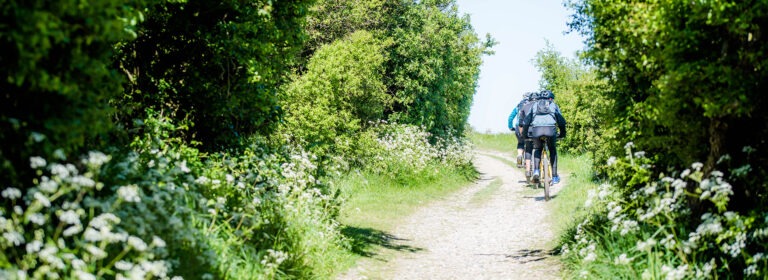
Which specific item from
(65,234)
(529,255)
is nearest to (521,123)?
(529,255)

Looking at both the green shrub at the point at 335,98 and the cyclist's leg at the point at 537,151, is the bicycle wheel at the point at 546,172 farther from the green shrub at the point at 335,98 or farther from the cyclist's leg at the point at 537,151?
the green shrub at the point at 335,98

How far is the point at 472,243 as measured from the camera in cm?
1078

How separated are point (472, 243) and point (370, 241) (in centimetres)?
169

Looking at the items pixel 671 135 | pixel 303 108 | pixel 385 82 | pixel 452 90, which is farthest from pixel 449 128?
pixel 671 135

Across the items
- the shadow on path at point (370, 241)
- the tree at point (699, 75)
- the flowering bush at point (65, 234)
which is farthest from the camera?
the shadow on path at point (370, 241)

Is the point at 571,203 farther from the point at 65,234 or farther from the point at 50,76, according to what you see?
the point at 50,76

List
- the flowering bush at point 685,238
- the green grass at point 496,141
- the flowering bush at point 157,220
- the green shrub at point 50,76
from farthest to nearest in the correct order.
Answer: the green grass at point 496,141, the flowering bush at point 685,238, the flowering bush at point 157,220, the green shrub at point 50,76

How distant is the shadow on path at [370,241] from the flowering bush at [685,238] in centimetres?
290

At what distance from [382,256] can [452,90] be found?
20.1m

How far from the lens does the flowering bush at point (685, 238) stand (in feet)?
18.3

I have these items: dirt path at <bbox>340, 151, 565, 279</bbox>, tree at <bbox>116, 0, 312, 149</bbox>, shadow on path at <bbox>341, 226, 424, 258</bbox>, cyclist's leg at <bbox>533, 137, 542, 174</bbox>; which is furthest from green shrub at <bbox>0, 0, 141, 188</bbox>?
A: cyclist's leg at <bbox>533, 137, 542, 174</bbox>

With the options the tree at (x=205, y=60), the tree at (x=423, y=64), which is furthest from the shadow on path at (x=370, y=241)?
the tree at (x=423, y=64)

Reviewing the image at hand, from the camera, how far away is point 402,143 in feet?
69.7

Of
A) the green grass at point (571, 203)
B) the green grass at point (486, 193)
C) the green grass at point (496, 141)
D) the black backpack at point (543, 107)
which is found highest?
the black backpack at point (543, 107)
